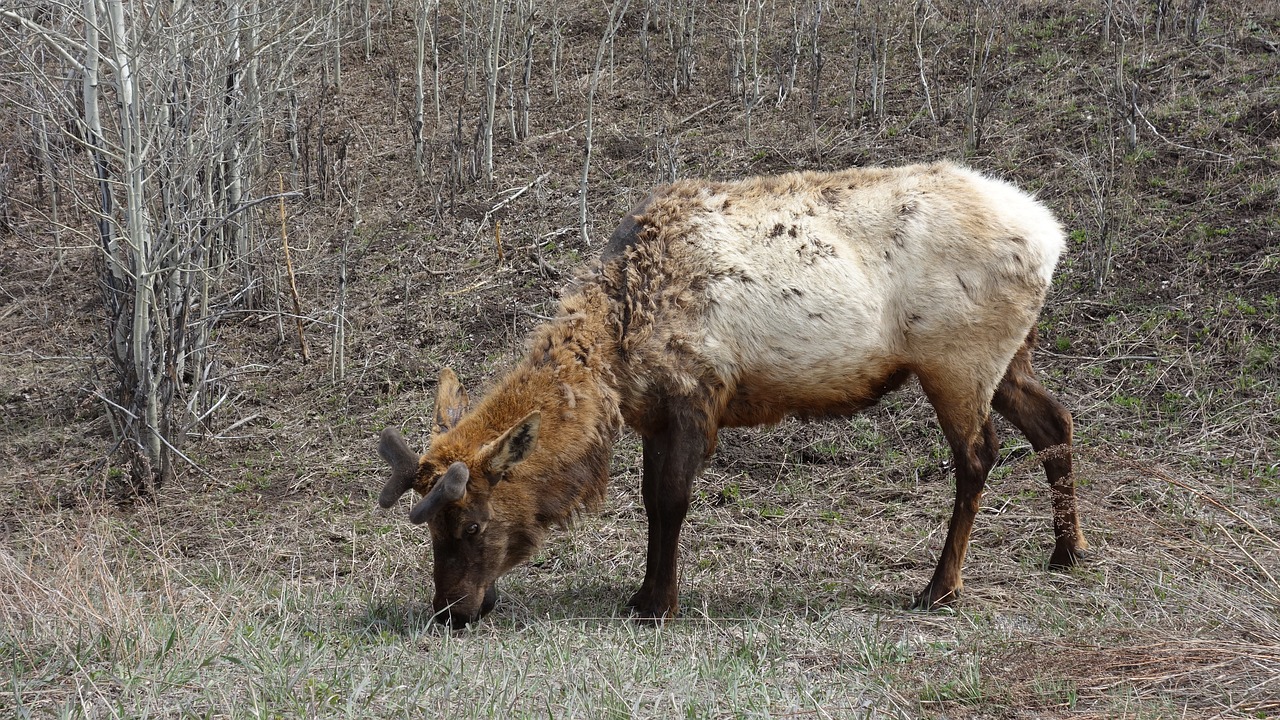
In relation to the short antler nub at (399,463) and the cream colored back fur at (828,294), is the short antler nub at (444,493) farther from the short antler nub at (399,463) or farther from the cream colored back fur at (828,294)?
the cream colored back fur at (828,294)

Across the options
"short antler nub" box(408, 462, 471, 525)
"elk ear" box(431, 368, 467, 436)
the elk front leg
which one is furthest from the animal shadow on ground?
"elk ear" box(431, 368, 467, 436)

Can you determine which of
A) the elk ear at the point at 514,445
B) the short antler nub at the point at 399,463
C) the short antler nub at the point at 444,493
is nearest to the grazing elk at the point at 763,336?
the elk ear at the point at 514,445

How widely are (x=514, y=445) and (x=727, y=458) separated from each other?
11.6 ft

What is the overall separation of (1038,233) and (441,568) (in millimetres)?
3942

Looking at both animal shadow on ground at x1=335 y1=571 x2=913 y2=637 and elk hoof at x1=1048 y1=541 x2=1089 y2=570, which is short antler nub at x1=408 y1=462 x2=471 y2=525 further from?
elk hoof at x1=1048 y1=541 x2=1089 y2=570

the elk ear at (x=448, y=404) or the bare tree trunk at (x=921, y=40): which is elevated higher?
the bare tree trunk at (x=921, y=40)

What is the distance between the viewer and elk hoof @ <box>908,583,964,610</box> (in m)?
6.09

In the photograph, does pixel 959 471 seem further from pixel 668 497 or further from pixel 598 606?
pixel 598 606

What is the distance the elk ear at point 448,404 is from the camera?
595 cm

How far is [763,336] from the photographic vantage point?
6098 millimetres

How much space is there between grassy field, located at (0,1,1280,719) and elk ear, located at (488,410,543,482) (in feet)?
2.96

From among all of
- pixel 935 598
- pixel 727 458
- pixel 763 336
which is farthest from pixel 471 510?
pixel 727 458

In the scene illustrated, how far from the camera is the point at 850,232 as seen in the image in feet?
20.6

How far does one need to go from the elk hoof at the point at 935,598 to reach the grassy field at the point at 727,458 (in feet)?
0.30
